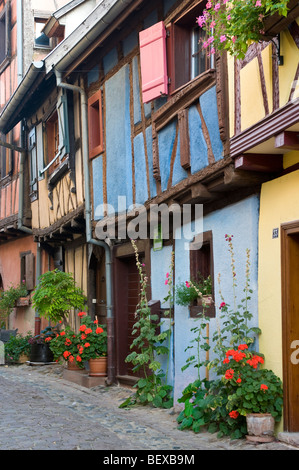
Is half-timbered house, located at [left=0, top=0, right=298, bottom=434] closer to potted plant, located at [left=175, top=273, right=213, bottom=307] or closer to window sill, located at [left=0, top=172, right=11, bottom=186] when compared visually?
potted plant, located at [left=175, top=273, right=213, bottom=307]

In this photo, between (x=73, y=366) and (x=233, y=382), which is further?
(x=73, y=366)

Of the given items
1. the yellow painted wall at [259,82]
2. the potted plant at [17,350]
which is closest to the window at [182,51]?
the yellow painted wall at [259,82]

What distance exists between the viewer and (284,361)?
246 inches

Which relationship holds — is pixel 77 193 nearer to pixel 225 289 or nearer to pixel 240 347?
pixel 225 289

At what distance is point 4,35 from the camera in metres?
18.6

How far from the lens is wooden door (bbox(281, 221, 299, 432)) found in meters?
6.16

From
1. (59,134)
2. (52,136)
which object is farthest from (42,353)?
(59,134)

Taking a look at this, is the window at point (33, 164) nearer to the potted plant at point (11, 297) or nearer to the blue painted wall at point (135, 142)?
the potted plant at point (11, 297)

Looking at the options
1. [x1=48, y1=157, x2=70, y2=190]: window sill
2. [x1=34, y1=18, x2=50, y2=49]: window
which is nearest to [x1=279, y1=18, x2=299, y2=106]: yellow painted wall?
[x1=48, y1=157, x2=70, y2=190]: window sill

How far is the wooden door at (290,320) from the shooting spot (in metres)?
6.16

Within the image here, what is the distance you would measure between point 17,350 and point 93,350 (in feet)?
13.4

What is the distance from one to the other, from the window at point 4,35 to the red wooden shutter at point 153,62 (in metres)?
9.34

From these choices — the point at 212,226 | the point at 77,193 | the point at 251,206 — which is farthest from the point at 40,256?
the point at 251,206

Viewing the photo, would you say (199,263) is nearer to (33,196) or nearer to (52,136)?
(52,136)
